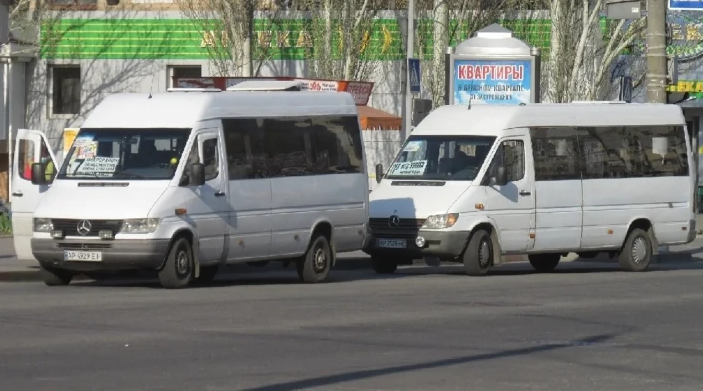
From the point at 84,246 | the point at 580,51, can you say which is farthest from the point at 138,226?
the point at 580,51

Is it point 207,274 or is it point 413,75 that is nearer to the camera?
point 207,274

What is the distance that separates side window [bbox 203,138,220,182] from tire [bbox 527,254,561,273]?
23.3 ft

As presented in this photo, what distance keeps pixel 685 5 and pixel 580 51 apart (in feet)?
38.2

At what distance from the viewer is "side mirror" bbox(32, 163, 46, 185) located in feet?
61.0

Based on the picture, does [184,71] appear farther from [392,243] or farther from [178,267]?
[178,267]

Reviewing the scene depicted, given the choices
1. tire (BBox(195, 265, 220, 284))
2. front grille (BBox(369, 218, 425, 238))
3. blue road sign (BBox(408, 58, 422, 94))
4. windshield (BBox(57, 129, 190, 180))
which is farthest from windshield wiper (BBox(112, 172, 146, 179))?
blue road sign (BBox(408, 58, 422, 94))

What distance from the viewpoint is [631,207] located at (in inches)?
924

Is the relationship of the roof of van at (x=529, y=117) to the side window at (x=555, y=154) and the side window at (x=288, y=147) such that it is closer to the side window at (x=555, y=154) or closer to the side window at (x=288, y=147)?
the side window at (x=555, y=154)

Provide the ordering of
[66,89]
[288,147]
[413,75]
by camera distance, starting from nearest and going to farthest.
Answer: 1. [288,147]
2. [413,75]
3. [66,89]

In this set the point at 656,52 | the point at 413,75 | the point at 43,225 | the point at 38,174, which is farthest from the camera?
the point at 413,75

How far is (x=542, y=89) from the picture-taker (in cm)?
3897

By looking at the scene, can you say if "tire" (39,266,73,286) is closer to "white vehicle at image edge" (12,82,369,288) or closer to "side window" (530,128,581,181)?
"white vehicle at image edge" (12,82,369,288)

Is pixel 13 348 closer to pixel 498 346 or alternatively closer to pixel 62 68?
pixel 498 346

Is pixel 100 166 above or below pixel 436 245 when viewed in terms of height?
above
